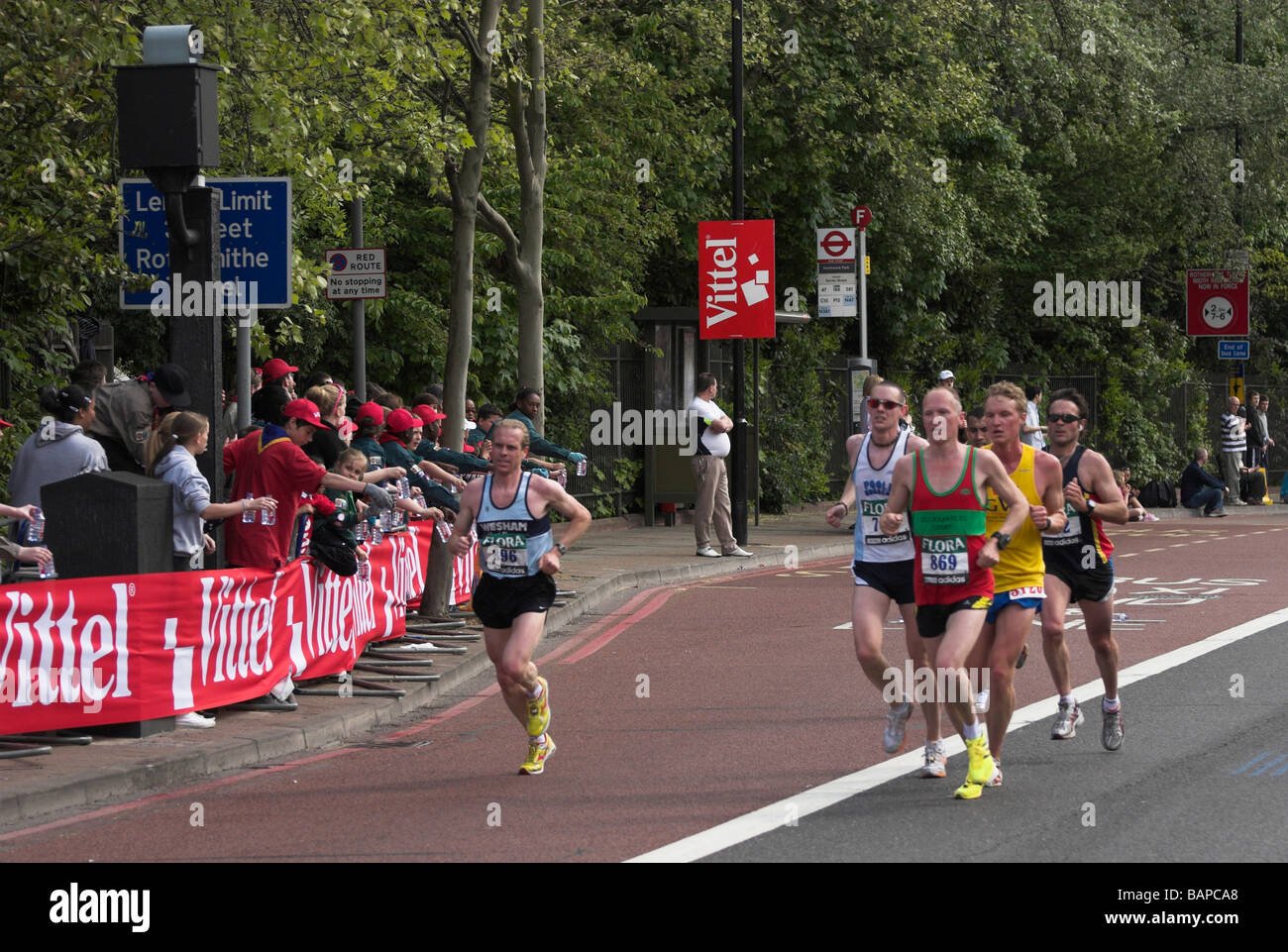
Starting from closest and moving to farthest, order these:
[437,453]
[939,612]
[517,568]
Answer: [939,612] → [517,568] → [437,453]

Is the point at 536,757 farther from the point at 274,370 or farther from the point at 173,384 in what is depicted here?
the point at 274,370

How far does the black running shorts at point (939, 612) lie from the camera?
805cm

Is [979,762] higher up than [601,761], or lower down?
higher up

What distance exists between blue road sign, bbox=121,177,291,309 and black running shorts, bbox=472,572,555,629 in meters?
2.86

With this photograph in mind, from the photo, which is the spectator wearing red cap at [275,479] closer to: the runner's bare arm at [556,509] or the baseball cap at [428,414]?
the runner's bare arm at [556,509]

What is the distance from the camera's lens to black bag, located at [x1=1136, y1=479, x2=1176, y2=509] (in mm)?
31709

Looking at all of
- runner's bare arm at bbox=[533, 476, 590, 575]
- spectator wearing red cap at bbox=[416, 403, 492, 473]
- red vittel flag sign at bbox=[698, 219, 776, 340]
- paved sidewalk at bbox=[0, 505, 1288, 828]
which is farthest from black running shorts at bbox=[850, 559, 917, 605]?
red vittel flag sign at bbox=[698, 219, 776, 340]

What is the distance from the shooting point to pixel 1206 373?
133ft

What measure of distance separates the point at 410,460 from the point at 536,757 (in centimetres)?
455

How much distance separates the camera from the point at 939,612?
8.15 metres

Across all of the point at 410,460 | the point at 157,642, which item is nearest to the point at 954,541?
the point at 157,642

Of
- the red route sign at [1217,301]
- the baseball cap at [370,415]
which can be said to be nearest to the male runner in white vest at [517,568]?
the baseball cap at [370,415]

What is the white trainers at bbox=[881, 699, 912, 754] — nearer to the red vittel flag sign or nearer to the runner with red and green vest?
the runner with red and green vest
